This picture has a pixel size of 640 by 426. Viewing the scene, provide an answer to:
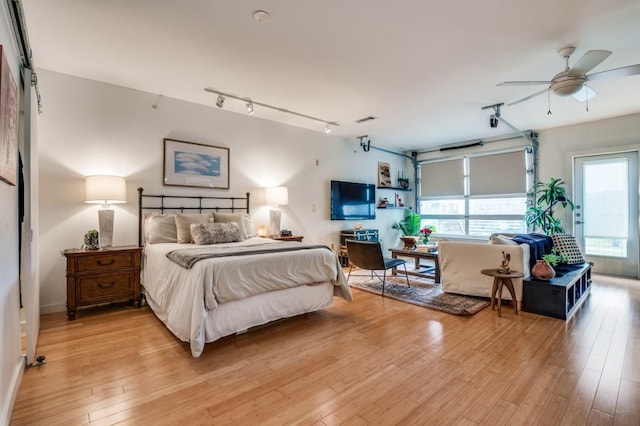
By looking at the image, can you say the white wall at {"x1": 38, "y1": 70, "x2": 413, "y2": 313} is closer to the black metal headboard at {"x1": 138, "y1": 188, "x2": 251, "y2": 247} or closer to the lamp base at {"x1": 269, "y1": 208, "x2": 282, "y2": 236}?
the black metal headboard at {"x1": 138, "y1": 188, "x2": 251, "y2": 247}

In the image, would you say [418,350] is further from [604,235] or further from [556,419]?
[604,235]

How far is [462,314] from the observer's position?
3.23m

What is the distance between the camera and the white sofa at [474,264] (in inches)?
135

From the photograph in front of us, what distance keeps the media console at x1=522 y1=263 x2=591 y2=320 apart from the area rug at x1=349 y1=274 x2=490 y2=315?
443mm

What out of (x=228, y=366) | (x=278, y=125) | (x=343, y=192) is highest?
(x=278, y=125)

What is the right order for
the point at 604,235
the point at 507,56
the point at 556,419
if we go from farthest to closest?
the point at 604,235 < the point at 507,56 < the point at 556,419

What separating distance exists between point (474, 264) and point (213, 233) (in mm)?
3227

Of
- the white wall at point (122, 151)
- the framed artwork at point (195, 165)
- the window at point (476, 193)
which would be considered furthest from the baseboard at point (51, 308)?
the window at point (476, 193)

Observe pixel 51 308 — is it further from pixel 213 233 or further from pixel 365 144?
pixel 365 144

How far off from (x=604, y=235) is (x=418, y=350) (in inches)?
201

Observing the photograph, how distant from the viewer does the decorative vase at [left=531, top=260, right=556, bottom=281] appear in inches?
130

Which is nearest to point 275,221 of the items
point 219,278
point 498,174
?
point 219,278

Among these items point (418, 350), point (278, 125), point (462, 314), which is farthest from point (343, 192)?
point (418, 350)

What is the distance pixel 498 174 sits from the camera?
6426mm
